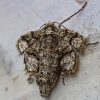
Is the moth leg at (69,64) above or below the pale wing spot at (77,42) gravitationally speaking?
below

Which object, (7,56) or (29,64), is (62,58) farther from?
(7,56)

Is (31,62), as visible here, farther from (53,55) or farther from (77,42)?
(77,42)

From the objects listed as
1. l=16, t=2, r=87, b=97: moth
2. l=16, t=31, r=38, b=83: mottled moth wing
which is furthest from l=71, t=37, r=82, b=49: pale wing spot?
l=16, t=31, r=38, b=83: mottled moth wing

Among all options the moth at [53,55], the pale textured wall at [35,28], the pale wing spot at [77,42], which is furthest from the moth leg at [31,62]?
the pale wing spot at [77,42]

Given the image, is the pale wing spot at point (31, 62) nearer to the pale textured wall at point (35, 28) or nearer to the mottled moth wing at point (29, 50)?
the mottled moth wing at point (29, 50)

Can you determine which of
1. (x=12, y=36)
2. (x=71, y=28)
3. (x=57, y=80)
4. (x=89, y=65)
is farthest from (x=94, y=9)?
(x=12, y=36)

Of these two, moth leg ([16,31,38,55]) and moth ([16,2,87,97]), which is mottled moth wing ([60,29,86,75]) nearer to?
moth ([16,2,87,97])
